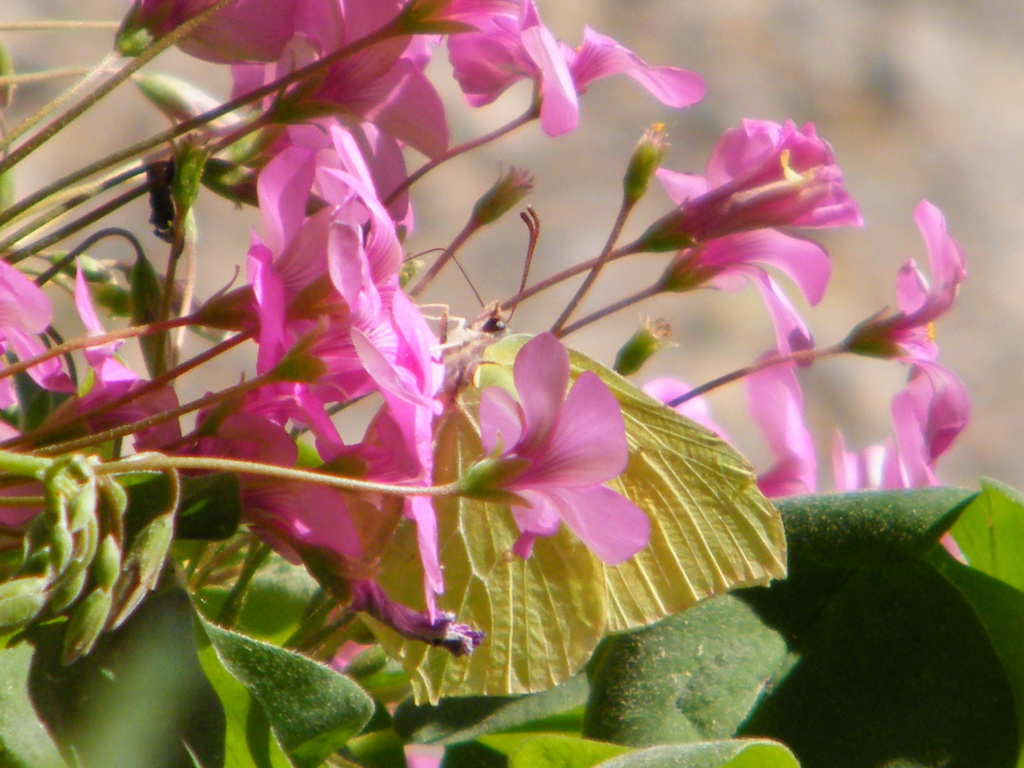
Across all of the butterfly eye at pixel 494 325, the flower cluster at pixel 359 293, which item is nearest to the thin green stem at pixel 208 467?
the flower cluster at pixel 359 293

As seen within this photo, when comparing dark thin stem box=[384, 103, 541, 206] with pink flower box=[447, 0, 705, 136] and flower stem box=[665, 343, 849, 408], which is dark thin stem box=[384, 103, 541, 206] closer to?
pink flower box=[447, 0, 705, 136]

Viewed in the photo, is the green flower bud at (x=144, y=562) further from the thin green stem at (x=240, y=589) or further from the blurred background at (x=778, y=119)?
the blurred background at (x=778, y=119)

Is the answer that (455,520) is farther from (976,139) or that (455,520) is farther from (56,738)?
(976,139)

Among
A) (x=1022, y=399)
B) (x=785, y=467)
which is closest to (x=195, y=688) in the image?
(x=785, y=467)

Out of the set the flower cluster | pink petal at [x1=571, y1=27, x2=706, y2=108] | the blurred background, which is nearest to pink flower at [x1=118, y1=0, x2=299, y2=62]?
the flower cluster

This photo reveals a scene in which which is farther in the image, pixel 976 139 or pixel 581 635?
pixel 976 139

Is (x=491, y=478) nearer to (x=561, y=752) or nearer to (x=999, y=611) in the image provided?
(x=561, y=752)

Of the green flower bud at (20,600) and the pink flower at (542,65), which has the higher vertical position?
the pink flower at (542,65)
